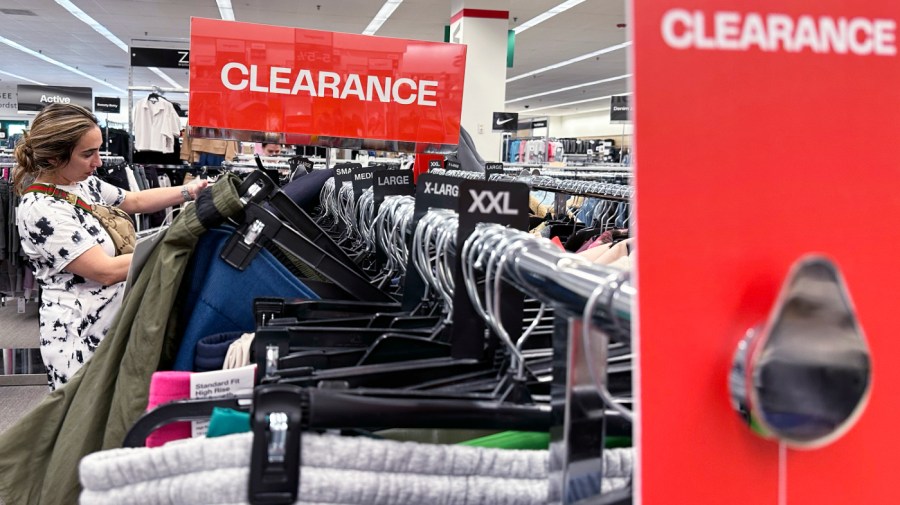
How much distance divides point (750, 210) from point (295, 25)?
10.8 metres

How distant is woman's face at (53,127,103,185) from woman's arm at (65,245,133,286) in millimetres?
273

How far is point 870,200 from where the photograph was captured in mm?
391

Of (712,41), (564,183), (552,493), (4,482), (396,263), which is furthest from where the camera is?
(564,183)

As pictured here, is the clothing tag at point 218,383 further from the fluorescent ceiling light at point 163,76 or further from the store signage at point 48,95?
the fluorescent ceiling light at point 163,76

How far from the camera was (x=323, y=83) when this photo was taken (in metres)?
1.98

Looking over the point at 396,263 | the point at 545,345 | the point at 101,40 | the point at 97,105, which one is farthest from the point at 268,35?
the point at 101,40

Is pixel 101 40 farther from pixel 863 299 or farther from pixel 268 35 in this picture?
pixel 863 299

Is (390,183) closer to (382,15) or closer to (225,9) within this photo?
(382,15)

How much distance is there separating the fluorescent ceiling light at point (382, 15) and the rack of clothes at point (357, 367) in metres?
8.14

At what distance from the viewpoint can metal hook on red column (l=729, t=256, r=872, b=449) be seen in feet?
1.17

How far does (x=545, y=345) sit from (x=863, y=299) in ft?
2.13

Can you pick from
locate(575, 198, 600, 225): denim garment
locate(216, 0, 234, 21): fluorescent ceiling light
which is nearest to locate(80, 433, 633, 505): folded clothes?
locate(575, 198, 600, 225): denim garment

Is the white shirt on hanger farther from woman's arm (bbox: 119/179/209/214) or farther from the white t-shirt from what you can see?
the white t-shirt

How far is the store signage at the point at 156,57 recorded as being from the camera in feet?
23.7
